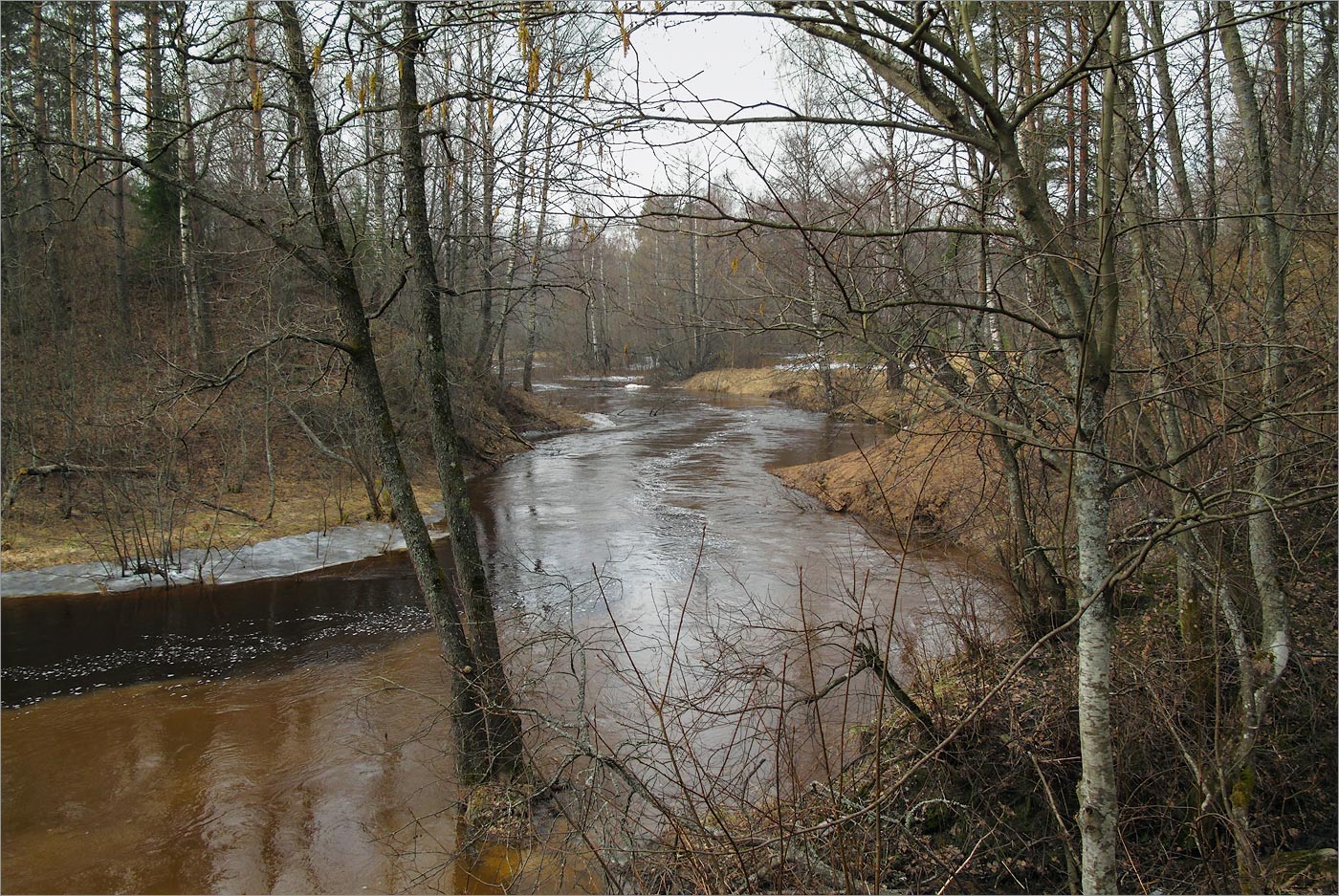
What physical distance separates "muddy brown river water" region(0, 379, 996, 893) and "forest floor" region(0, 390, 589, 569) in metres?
1.38

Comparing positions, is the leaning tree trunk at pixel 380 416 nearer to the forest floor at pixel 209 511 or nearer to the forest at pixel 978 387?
the forest at pixel 978 387

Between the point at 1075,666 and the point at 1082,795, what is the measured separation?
8.73ft

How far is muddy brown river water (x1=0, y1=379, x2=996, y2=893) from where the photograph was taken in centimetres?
590

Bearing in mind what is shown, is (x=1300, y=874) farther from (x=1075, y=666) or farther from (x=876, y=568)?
(x=876, y=568)

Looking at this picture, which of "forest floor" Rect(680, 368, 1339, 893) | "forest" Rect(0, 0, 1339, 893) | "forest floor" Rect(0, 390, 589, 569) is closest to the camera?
"forest" Rect(0, 0, 1339, 893)

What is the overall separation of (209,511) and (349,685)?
291 inches

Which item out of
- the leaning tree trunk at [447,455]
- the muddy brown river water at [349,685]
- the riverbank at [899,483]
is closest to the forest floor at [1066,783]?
the muddy brown river water at [349,685]

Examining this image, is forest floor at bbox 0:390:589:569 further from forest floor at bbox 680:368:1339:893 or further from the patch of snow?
forest floor at bbox 680:368:1339:893

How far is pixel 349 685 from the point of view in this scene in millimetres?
8961

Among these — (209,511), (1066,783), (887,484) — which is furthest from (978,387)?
(209,511)

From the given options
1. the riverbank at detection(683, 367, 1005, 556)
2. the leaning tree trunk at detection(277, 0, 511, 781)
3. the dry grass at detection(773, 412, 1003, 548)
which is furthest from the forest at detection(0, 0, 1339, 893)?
the dry grass at detection(773, 412, 1003, 548)

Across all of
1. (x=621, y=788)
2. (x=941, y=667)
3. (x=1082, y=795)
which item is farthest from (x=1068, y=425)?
(x=621, y=788)

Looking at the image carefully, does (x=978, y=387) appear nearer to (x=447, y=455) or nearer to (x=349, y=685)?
(x=447, y=455)

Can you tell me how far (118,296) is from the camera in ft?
61.0
